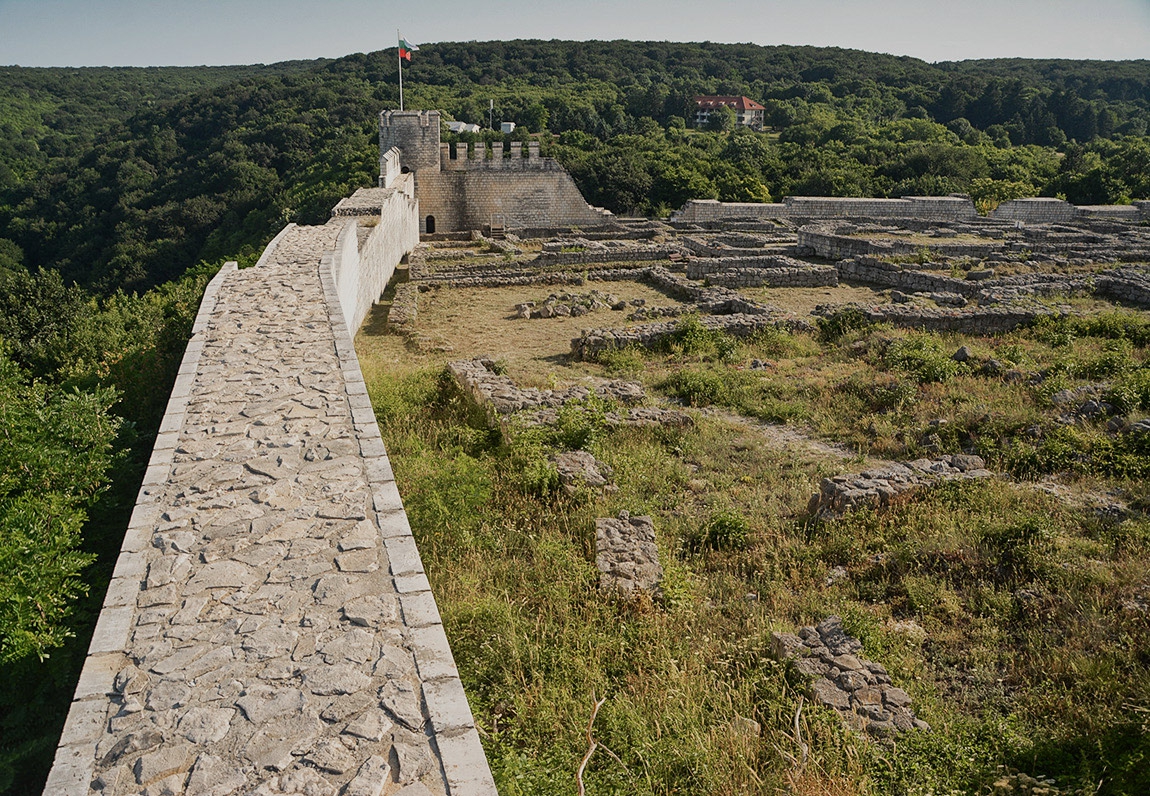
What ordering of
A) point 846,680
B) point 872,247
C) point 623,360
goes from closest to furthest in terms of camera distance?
1. point 846,680
2. point 623,360
3. point 872,247

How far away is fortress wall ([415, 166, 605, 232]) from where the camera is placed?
99.8 ft

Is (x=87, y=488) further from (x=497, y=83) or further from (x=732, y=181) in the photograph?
(x=497, y=83)

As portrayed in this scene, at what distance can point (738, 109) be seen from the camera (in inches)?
3182

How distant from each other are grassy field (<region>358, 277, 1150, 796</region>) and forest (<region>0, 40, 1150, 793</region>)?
272cm

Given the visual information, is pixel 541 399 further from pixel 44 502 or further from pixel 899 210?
pixel 899 210

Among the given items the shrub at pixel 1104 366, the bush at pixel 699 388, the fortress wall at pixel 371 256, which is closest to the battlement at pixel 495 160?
the fortress wall at pixel 371 256

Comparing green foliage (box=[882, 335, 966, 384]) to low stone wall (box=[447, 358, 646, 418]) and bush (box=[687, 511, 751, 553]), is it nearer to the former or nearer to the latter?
low stone wall (box=[447, 358, 646, 418])

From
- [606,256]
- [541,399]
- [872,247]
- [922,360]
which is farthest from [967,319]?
[606,256]

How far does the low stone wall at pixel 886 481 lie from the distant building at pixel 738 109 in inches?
2975

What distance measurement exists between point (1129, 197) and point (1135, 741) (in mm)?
37970

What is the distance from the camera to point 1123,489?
6.88 metres

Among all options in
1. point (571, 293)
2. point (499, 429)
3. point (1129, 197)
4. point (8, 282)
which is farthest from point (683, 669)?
point (1129, 197)

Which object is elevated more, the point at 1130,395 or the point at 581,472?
the point at 1130,395

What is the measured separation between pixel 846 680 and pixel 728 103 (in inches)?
3399
